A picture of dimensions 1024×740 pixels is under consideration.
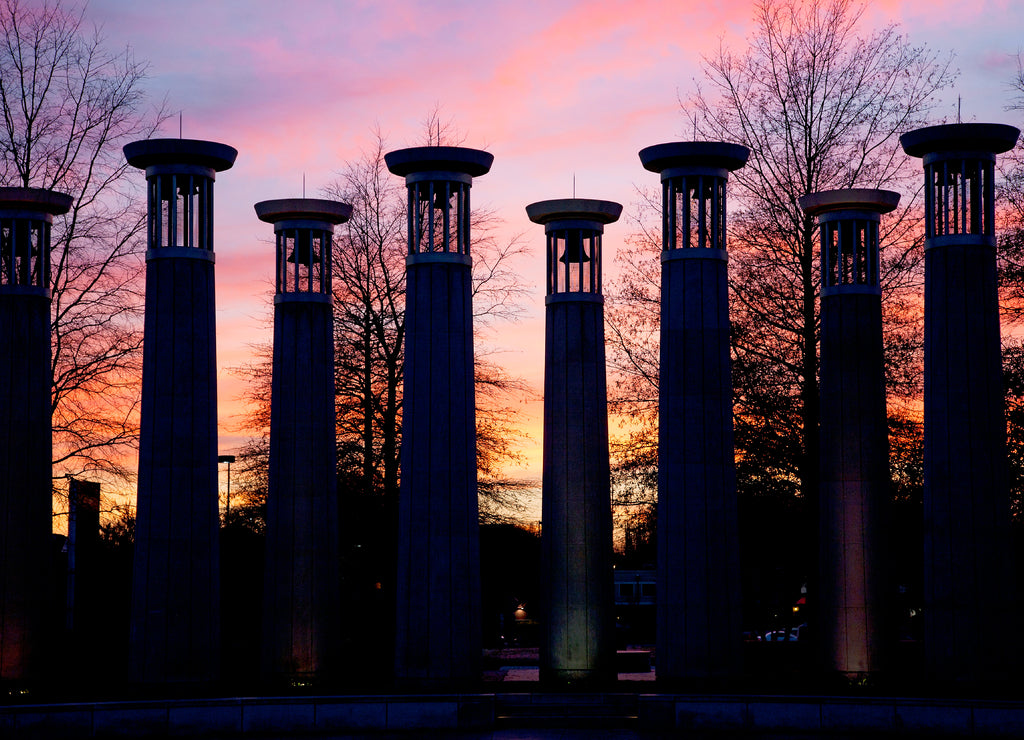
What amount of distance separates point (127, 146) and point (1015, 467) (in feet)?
76.4

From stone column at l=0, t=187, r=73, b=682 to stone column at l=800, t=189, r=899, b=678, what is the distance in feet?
54.5

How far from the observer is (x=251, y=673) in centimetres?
3462

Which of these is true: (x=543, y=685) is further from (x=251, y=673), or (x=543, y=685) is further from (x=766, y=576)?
(x=766, y=576)

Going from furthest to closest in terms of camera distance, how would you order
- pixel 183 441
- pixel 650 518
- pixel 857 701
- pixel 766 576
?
pixel 766 576, pixel 650 518, pixel 183 441, pixel 857 701

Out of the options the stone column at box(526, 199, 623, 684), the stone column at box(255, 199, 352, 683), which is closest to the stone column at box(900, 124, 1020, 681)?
the stone column at box(526, 199, 623, 684)

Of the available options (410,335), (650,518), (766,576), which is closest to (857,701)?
(410,335)

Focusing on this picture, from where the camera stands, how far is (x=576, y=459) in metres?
31.0

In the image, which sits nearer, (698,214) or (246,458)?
(698,214)

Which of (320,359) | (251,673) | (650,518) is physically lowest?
(251,673)

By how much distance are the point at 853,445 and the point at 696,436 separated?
5.02 metres

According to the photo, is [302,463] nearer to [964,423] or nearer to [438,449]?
[438,449]

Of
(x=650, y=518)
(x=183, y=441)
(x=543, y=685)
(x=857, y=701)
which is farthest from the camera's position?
(x=650, y=518)

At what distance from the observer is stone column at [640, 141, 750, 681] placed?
85.2 ft

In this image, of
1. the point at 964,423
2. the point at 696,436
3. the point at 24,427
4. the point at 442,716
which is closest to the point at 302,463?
the point at 24,427
